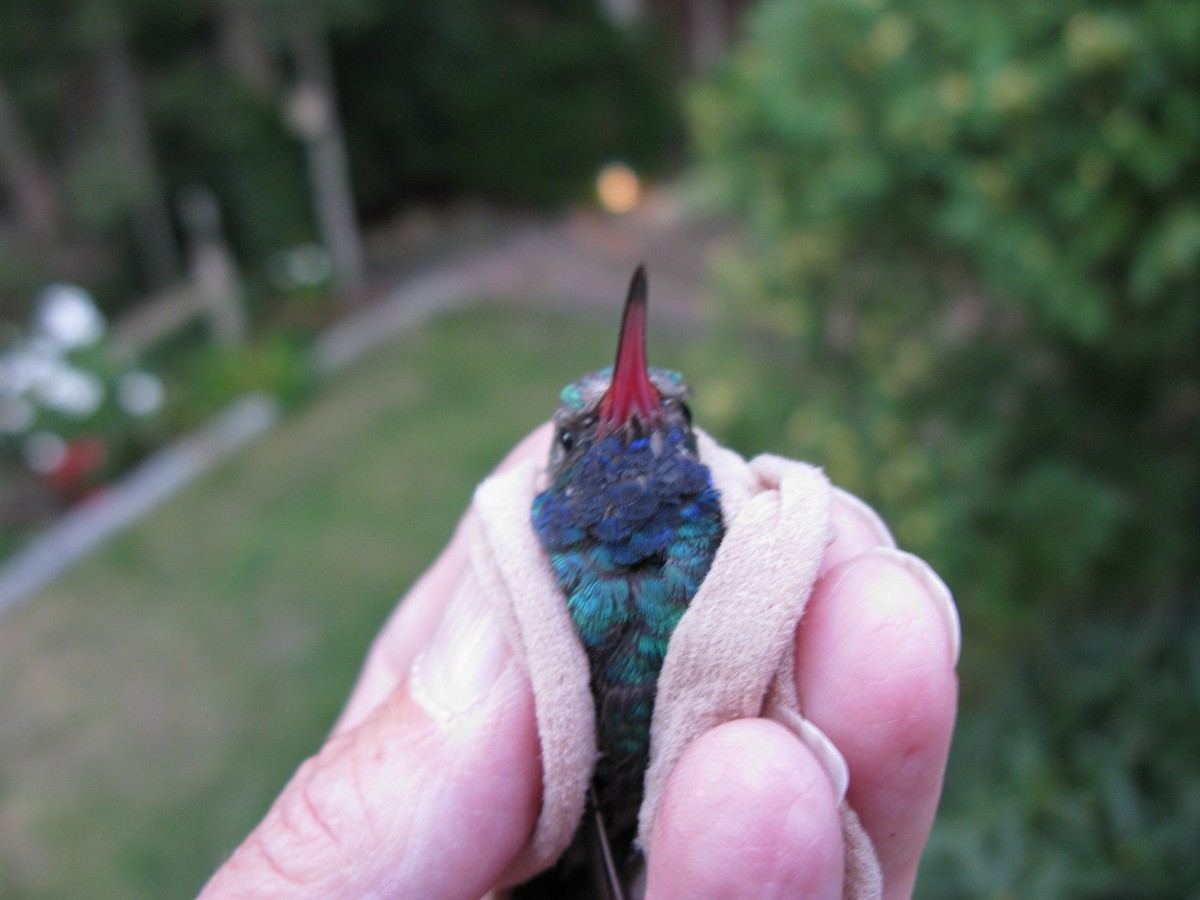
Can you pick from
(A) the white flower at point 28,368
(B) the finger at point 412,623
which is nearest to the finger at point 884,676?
(B) the finger at point 412,623

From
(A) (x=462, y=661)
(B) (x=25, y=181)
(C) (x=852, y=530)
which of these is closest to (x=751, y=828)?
(A) (x=462, y=661)

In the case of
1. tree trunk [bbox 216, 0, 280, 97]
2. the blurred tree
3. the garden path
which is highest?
tree trunk [bbox 216, 0, 280, 97]

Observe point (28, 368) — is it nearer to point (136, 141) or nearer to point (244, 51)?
point (136, 141)

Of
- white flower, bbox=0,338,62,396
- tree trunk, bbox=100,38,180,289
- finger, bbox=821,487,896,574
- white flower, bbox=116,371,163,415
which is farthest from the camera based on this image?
tree trunk, bbox=100,38,180,289

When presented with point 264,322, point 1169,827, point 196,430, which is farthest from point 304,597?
point 1169,827

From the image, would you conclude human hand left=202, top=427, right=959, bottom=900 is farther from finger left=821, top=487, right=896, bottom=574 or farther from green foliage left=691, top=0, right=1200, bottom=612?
green foliage left=691, top=0, right=1200, bottom=612

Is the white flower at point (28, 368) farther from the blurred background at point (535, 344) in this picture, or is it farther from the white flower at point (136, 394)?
the white flower at point (136, 394)

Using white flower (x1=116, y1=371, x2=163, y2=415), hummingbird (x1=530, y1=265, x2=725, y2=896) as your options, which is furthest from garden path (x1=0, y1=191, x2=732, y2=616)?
hummingbird (x1=530, y1=265, x2=725, y2=896)
